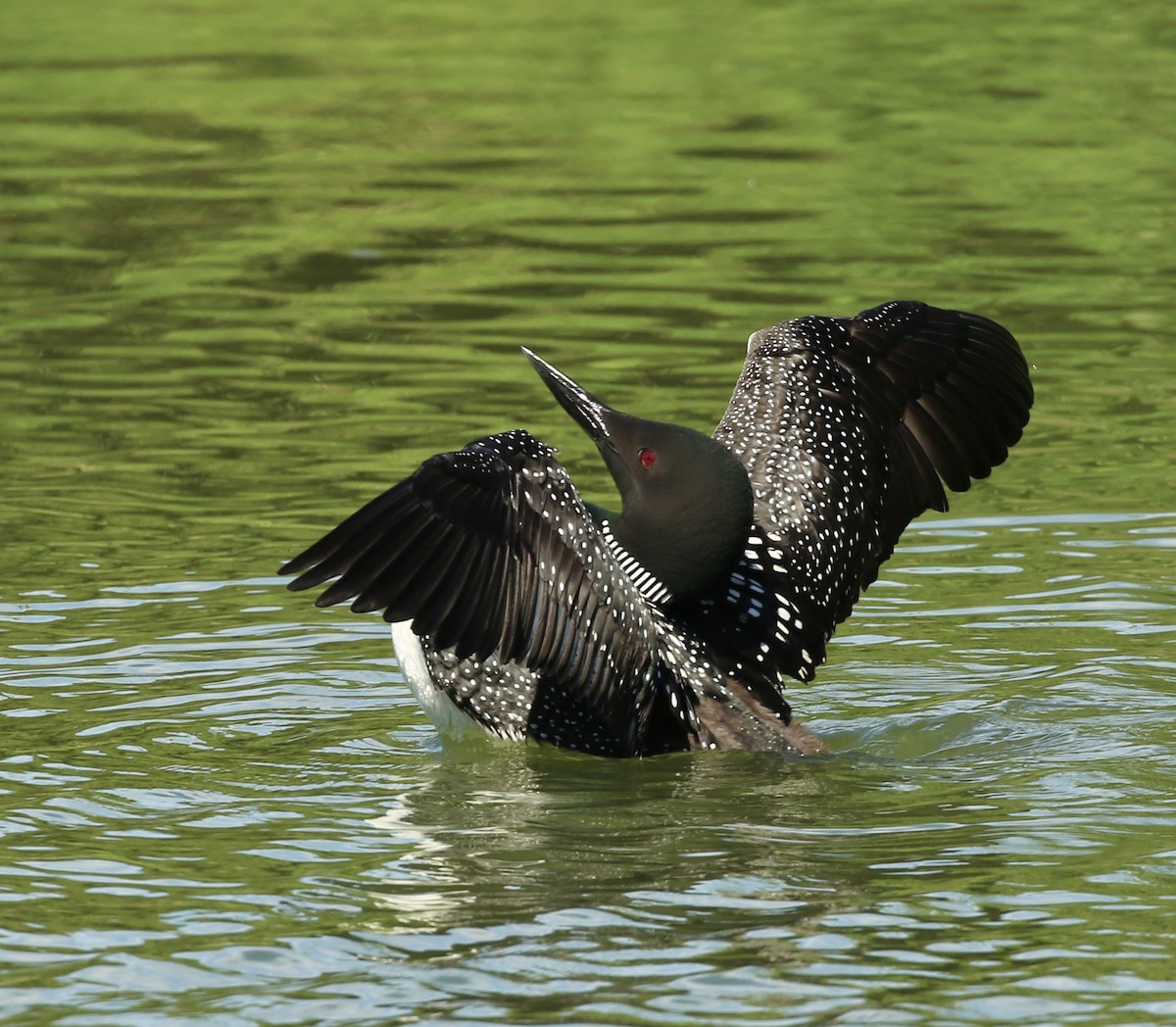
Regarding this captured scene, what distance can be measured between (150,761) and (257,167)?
10.4 m

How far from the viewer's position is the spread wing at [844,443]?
24.6 ft

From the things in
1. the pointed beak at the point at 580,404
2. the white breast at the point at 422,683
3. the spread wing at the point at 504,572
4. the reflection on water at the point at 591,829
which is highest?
the pointed beak at the point at 580,404

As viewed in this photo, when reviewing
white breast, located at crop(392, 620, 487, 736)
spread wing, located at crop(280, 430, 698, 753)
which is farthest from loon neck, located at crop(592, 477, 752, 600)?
white breast, located at crop(392, 620, 487, 736)

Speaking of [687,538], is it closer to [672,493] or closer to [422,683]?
[672,493]

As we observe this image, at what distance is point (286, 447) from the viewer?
10859 millimetres

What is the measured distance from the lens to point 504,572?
6.41 meters

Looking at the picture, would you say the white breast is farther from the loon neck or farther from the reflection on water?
the loon neck

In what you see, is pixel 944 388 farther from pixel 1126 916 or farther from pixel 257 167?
pixel 257 167

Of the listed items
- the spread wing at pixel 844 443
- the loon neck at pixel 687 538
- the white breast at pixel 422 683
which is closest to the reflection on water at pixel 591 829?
the white breast at pixel 422 683

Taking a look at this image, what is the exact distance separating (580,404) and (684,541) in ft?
1.77

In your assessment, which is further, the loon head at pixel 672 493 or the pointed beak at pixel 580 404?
the pointed beak at pixel 580 404

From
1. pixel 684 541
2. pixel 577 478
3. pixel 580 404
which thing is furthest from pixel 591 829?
pixel 577 478

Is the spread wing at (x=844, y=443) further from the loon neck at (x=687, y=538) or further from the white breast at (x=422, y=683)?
the white breast at (x=422, y=683)

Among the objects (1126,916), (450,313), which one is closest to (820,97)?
(450,313)
